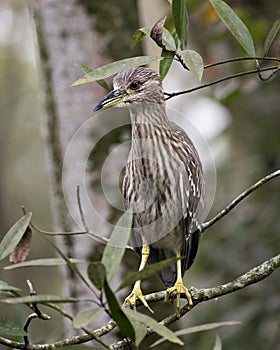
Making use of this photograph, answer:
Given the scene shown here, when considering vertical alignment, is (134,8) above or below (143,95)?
above

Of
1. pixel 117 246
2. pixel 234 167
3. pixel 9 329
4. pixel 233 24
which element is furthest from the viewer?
pixel 234 167

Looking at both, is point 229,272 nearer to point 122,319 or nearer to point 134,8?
point 134,8

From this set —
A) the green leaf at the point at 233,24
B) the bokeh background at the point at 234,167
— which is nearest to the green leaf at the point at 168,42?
the green leaf at the point at 233,24

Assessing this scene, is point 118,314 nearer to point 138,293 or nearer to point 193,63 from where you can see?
point 193,63

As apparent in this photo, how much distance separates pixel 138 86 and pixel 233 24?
679 millimetres

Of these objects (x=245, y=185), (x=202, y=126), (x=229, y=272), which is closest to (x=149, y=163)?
(x=229, y=272)

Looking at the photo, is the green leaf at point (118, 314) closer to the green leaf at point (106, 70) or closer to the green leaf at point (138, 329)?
the green leaf at point (138, 329)

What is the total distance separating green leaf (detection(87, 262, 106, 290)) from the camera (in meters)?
1.23

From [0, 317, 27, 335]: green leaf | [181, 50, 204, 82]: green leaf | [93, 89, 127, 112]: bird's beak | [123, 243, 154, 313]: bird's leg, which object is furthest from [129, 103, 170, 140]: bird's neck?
[0, 317, 27, 335]: green leaf

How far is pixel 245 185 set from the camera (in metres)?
4.68

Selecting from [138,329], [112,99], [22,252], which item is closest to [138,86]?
[112,99]

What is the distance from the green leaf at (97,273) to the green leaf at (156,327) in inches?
4.0

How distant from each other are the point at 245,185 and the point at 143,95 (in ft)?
8.09

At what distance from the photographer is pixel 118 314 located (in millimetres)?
1294
